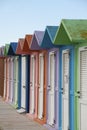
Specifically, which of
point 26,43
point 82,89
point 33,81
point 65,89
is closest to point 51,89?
point 65,89

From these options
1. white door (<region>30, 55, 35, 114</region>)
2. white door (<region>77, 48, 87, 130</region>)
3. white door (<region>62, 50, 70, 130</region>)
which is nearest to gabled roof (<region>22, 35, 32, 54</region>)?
white door (<region>30, 55, 35, 114</region>)

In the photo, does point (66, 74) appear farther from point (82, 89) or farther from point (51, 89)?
point (51, 89)

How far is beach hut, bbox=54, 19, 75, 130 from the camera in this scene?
10.7 m

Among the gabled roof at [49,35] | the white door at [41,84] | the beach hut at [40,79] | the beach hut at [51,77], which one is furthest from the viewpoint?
the white door at [41,84]

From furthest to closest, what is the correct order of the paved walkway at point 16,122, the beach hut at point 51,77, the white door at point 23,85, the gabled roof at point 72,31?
the white door at point 23,85, the paved walkway at point 16,122, the beach hut at point 51,77, the gabled roof at point 72,31

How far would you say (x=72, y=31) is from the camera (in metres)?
10.0

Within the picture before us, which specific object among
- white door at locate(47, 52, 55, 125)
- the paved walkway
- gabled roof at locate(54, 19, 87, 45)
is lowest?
the paved walkway

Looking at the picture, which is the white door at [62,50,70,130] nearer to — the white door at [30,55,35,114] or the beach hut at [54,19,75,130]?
the beach hut at [54,19,75,130]

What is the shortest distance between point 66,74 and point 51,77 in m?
2.08

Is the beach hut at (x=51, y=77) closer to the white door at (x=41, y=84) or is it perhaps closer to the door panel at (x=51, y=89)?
the door panel at (x=51, y=89)

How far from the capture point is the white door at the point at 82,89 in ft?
33.0

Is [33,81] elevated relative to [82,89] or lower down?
elevated

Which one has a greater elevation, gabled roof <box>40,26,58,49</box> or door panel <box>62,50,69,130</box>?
gabled roof <box>40,26,58,49</box>

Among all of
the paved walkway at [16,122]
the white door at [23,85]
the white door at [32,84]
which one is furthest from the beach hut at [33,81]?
the white door at [23,85]
